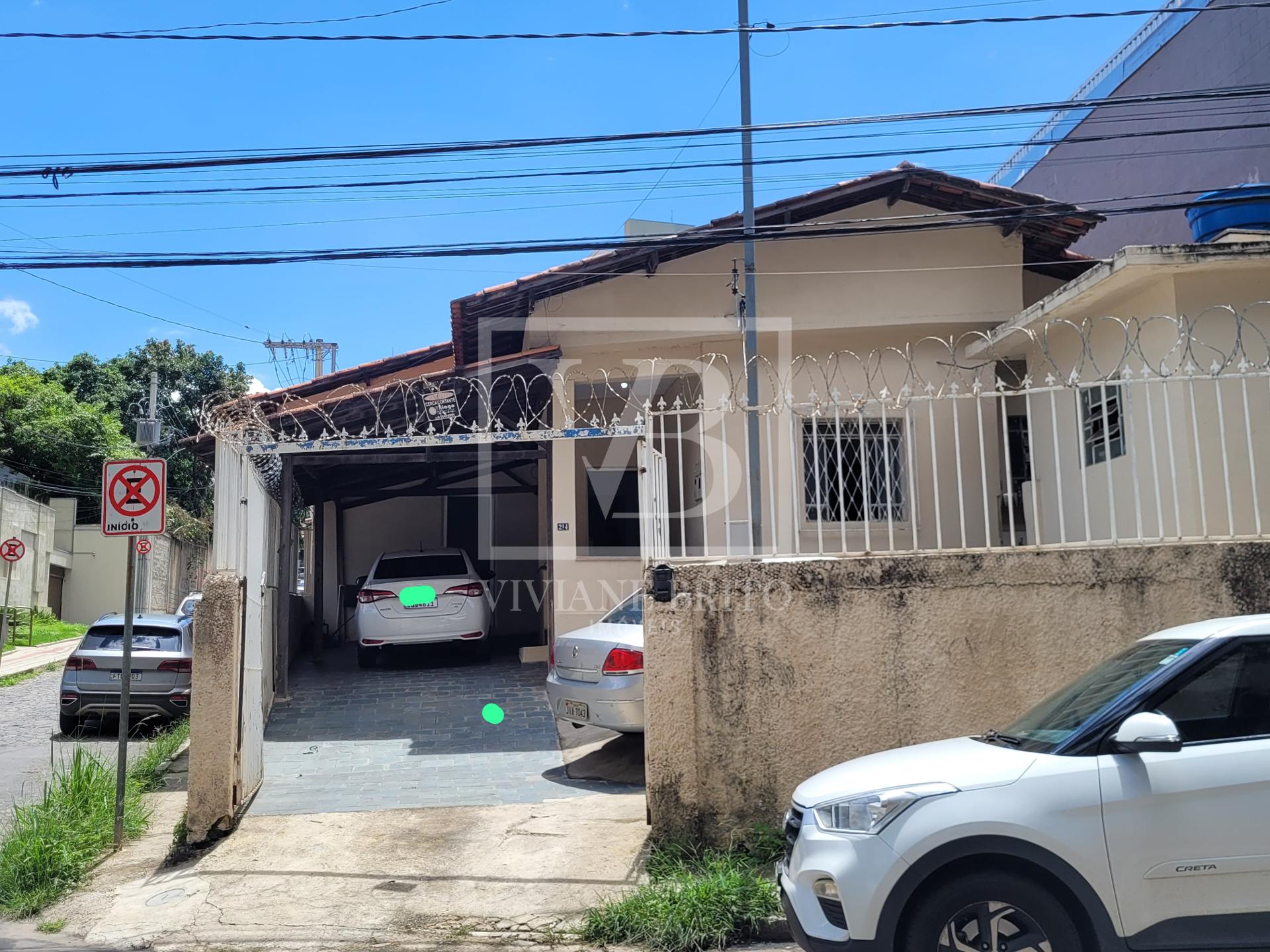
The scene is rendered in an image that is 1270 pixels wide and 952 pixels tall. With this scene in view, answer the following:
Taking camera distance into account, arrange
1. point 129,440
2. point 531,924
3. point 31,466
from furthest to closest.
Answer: point 129,440 → point 31,466 → point 531,924

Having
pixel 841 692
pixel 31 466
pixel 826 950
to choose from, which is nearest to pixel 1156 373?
pixel 841 692

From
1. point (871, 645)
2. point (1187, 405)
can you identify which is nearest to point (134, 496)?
point (871, 645)


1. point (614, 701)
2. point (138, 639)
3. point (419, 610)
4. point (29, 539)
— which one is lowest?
point (614, 701)

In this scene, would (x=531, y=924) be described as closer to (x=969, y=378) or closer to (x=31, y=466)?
(x=969, y=378)

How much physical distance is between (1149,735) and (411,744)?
257 inches

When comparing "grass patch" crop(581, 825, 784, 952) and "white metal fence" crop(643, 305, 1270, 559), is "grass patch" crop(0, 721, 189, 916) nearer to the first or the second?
"grass patch" crop(581, 825, 784, 952)

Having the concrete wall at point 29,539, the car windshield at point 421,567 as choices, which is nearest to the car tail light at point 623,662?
the car windshield at point 421,567

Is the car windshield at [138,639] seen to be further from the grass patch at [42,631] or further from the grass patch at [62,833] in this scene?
the grass patch at [42,631]

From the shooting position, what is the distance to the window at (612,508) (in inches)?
496

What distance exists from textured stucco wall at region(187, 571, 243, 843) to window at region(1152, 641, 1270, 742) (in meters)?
5.26

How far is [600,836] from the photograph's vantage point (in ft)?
20.5

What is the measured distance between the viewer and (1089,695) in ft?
13.9

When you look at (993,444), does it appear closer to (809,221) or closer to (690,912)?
(809,221)

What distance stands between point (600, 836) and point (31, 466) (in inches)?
1177
